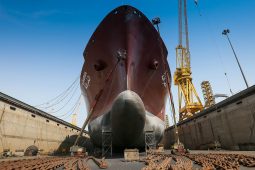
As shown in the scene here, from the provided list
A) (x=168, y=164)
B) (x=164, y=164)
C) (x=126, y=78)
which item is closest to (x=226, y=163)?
(x=168, y=164)

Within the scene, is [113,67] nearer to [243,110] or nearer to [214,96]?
[243,110]

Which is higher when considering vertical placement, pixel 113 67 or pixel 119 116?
pixel 113 67

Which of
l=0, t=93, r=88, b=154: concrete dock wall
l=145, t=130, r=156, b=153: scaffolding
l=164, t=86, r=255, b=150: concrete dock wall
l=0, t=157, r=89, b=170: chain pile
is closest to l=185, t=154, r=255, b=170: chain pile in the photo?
l=0, t=157, r=89, b=170: chain pile

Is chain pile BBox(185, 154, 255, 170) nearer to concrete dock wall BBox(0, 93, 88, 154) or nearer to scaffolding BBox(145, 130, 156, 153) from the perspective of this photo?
scaffolding BBox(145, 130, 156, 153)

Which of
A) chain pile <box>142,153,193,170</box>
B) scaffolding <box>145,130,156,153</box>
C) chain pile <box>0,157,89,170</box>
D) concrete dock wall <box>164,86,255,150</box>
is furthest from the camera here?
concrete dock wall <box>164,86,255,150</box>

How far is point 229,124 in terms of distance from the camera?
1482 centimetres

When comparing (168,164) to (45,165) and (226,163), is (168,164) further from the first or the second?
(45,165)

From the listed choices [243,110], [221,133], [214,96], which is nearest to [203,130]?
[221,133]

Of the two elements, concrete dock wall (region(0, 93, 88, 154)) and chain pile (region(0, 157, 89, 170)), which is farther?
concrete dock wall (region(0, 93, 88, 154))

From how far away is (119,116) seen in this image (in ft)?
31.6

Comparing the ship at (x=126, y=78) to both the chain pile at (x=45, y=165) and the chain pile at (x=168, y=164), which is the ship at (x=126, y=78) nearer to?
the chain pile at (x=168, y=164)

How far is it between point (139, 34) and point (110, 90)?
14.2 ft

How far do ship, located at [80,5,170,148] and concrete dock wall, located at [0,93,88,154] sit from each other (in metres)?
5.98

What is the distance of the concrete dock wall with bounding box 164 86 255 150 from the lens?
12482mm
